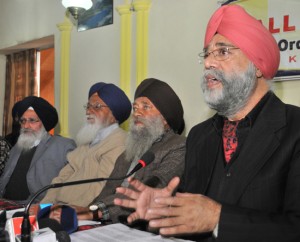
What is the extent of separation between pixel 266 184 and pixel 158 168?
40.7 inches

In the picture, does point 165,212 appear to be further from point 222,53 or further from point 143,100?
point 143,100

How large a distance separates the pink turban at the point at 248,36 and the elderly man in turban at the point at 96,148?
153 cm

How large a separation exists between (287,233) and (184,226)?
41 centimetres

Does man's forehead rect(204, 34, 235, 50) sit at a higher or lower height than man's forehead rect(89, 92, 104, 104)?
higher

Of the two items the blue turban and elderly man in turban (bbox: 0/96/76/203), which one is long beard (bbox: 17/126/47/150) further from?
the blue turban

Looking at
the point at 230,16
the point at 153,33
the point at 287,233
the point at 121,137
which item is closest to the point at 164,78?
the point at 153,33

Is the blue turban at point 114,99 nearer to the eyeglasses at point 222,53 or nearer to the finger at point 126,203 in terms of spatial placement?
the eyeglasses at point 222,53

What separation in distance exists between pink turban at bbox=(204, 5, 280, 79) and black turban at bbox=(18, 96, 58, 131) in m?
2.37

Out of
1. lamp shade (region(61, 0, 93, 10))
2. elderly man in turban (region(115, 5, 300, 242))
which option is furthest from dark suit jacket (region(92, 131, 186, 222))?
lamp shade (region(61, 0, 93, 10))

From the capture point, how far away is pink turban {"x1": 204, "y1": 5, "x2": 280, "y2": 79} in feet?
5.95

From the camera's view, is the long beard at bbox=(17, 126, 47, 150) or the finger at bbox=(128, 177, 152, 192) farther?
the long beard at bbox=(17, 126, 47, 150)

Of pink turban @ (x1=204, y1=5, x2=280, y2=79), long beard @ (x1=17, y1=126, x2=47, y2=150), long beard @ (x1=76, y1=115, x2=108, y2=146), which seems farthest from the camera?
long beard @ (x1=17, y1=126, x2=47, y2=150)

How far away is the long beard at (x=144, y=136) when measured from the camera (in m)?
2.83

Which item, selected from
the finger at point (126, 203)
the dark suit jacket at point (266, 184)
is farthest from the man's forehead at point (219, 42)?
the finger at point (126, 203)
